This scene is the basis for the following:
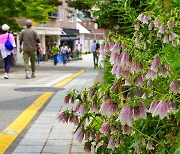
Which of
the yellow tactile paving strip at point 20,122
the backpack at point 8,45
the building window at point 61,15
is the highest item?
the building window at point 61,15

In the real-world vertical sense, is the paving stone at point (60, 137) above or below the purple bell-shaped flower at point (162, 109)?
below

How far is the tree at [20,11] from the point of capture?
2298cm

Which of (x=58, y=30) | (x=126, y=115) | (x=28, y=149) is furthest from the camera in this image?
(x=58, y=30)

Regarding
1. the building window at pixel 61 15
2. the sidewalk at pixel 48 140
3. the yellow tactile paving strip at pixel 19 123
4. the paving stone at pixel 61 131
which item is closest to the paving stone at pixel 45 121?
the sidewalk at pixel 48 140

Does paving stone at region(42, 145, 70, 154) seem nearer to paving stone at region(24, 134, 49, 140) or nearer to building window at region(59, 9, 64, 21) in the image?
paving stone at region(24, 134, 49, 140)

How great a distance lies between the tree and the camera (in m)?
23.0

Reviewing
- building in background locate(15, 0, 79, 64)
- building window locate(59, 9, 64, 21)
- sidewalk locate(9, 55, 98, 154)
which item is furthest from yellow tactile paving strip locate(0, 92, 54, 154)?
building window locate(59, 9, 64, 21)

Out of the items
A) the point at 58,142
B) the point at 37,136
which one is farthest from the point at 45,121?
the point at 58,142

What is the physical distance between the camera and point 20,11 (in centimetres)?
2362

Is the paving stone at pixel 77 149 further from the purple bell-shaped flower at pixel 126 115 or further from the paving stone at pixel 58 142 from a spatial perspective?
the purple bell-shaped flower at pixel 126 115

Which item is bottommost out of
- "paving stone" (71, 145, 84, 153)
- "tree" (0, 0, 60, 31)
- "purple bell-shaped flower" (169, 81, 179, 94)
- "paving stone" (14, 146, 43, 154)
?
"paving stone" (71, 145, 84, 153)

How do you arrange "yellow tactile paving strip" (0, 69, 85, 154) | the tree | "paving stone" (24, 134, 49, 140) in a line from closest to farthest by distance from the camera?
1. "yellow tactile paving strip" (0, 69, 85, 154)
2. "paving stone" (24, 134, 49, 140)
3. the tree

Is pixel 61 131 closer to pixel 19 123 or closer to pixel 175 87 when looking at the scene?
pixel 19 123

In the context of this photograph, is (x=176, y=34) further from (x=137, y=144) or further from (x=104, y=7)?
(x=104, y=7)
